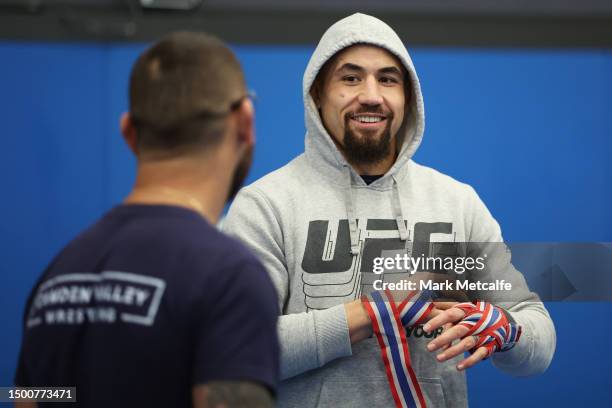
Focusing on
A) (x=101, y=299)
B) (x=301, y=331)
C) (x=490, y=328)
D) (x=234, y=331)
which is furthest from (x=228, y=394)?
(x=490, y=328)

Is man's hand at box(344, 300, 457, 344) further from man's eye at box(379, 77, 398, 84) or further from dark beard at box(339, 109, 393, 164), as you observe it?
man's eye at box(379, 77, 398, 84)

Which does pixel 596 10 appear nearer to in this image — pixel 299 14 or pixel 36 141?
pixel 299 14

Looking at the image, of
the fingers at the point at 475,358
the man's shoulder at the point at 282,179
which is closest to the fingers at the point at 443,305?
the fingers at the point at 475,358

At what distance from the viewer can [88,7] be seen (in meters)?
3.07

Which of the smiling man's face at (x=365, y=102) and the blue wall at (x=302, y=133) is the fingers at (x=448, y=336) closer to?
the smiling man's face at (x=365, y=102)

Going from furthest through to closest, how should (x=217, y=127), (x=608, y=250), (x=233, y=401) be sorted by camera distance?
(x=608, y=250), (x=217, y=127), (x=233, y=401)

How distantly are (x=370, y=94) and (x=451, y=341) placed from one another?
588 mm

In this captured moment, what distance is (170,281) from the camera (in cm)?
82

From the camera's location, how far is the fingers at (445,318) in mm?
1461

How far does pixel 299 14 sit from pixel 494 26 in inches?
32.4

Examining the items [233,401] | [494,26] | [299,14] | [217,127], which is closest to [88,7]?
[299,14]

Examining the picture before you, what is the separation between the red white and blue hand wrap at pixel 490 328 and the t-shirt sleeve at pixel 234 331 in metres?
0.76

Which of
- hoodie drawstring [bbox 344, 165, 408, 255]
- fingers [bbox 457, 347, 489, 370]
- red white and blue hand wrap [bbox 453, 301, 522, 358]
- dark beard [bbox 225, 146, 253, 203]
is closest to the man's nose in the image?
hoodie drawstring [bbox 344, 165, 408, 255]

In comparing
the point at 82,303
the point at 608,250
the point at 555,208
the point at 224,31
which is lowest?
the point at 82,303
